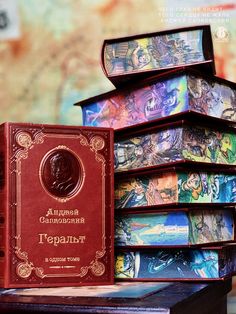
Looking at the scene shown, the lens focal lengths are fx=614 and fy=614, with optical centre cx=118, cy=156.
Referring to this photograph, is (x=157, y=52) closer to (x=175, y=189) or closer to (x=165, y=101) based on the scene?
(x=165, y=101)

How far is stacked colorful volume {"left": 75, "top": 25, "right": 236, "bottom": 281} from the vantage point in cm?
99

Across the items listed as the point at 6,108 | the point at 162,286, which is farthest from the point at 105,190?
the point at 6,108

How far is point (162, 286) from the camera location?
94 centimetres

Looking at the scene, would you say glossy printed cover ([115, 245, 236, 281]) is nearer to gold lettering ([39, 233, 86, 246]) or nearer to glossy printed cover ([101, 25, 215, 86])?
gold lettering ([39, 233, 86, 246])

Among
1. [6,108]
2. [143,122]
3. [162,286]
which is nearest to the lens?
[162,286]

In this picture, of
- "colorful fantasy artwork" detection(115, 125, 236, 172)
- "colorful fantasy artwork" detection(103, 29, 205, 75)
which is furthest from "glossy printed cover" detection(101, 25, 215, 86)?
"colorful fantasy artwork" detection(115, 125, 236, 172)

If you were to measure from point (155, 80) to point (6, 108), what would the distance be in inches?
16.7

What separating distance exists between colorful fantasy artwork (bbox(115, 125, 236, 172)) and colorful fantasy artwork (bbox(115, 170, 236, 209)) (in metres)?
0.02

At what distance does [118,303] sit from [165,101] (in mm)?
372

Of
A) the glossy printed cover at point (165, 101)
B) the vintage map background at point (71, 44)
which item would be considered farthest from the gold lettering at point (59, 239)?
the vintage map background at point (71, 44)

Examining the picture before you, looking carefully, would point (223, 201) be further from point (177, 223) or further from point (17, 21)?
point (17, 21)

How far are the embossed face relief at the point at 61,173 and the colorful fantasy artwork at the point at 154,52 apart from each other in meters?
0.19

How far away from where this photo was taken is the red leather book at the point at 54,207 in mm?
938

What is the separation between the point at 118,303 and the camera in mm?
776
